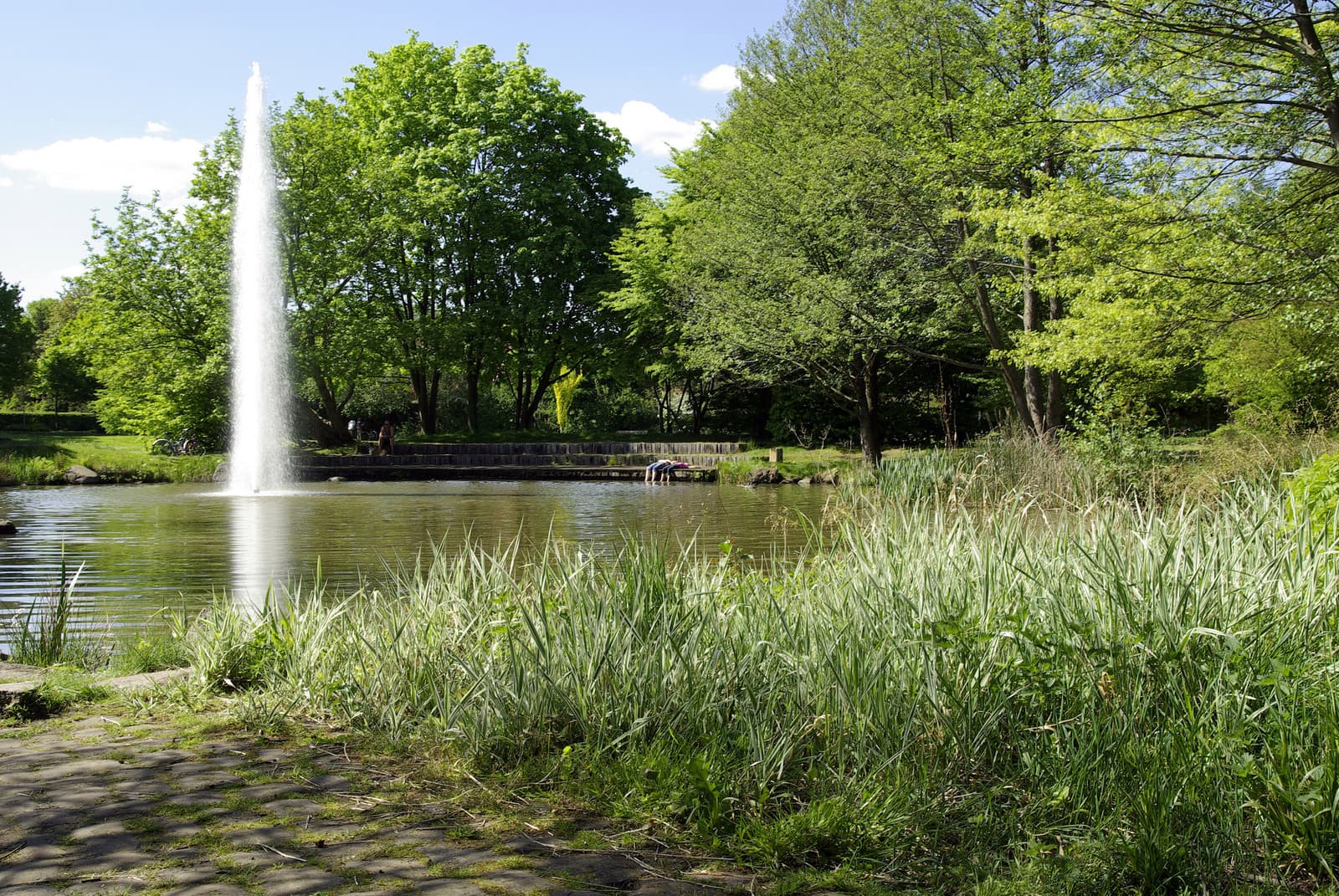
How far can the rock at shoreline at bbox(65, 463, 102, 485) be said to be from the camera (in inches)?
956

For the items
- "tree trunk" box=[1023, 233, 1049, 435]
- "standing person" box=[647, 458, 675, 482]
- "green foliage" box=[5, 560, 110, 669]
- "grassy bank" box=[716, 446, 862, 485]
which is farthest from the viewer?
"standing person" box=[647, 458, 675, 482]

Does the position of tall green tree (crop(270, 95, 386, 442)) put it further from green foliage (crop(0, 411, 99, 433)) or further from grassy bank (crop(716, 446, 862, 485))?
green foliage (crop(0, 411, 99, 433))

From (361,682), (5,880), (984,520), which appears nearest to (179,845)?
(5,880)

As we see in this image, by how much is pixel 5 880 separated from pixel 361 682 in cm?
178

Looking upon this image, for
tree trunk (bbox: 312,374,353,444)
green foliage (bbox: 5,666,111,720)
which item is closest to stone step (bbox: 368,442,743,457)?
tree trunk (bbox: 312,374,353,444)

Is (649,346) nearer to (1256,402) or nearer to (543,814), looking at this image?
(1256,402)

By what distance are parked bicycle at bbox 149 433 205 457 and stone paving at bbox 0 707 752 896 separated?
28.6m

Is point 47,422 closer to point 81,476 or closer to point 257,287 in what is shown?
point 257,287

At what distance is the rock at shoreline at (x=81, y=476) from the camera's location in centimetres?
2428

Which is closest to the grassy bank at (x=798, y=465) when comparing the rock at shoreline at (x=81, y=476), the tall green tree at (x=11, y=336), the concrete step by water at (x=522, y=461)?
the concrete step by water at (x=522, y=461)

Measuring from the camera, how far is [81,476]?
80.3ft

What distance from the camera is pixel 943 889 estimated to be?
2768mm

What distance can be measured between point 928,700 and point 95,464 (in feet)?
88.1

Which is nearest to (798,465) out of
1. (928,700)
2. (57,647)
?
(57,647)
